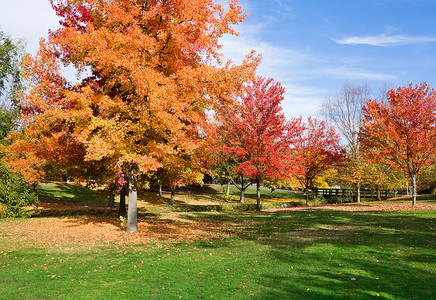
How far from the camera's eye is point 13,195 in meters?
16.6

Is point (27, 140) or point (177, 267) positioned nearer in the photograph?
point (177, 267)

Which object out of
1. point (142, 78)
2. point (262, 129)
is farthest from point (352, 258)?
point (262, 129)

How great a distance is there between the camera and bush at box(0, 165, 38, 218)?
1638 centimetres

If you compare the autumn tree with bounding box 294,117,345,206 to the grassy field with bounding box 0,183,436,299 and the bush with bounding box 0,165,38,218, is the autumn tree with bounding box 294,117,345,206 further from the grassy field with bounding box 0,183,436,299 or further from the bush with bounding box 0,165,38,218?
the bush with bounding box 0,165,38,218

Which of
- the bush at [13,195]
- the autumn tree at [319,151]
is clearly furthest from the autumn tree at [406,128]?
the bush at [13,195]

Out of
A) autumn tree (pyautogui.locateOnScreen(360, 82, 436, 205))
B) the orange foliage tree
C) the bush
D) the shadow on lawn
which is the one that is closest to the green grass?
the bush

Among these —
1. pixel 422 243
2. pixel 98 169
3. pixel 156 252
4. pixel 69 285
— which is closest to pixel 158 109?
pixel 156 252

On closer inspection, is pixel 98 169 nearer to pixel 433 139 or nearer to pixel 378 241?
pixel 378 241

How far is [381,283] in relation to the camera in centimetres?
642

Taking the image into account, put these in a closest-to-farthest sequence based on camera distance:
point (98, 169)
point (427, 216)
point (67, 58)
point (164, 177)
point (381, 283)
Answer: point (381, 283) → point (67, 58) → point (427, 216) → point (98, 169) → point (164, 177)

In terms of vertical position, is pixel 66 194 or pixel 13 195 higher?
pixel 13 195

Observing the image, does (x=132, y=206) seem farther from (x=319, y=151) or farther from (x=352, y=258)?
(x=319, y=151)

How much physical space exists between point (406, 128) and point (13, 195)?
26190mm

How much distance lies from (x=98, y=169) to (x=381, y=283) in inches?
607
